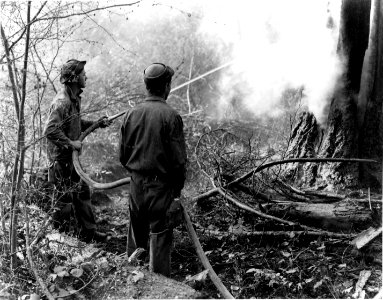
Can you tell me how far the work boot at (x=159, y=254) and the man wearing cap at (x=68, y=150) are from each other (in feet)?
4.72

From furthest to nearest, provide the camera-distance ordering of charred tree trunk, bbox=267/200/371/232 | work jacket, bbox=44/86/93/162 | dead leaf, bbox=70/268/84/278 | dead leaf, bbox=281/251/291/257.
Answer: work jacket, bbox=44/86/93/162
charred tree trunk, bbox=267/200/371/232
dead leaf, bbox=281/251/291/257
dead leaf, bbox=70/268/84/278

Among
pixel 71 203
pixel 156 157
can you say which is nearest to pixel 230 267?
pixel 156 157

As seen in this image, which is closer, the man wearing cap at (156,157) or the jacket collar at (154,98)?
the man wearing cap at (156,157)

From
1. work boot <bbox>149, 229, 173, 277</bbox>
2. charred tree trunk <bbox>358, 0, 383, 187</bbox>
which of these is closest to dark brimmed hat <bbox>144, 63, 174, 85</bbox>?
work boot <bbox>149, 229, 173, 277</bbox>

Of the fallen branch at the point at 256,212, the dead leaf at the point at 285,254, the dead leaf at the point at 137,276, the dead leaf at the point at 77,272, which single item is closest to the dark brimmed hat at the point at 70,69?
the fallen branch at the point at 256,212

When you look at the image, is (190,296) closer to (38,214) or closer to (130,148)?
(130,148)

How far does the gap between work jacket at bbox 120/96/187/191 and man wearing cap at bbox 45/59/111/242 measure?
3.95 ft

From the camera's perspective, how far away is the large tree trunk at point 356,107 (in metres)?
6.50

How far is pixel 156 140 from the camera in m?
4.51

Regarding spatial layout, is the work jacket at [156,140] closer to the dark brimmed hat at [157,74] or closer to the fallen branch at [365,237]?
the dark brimmed hat at [157,74]

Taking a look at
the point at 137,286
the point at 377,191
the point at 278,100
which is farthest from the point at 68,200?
the point at 278,100

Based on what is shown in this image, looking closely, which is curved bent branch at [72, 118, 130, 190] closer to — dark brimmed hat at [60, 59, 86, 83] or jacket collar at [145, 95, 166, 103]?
dark brimmed hat at [60, 59, 86, 83]

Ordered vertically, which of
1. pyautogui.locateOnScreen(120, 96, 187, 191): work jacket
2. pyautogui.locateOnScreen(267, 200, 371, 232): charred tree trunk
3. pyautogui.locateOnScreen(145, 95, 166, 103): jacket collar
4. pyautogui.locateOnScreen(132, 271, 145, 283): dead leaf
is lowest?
pyautogui.locateOnScreen(132, 271, 145, 283): dead leaf

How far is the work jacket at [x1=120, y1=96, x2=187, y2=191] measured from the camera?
14.8 ft
